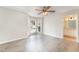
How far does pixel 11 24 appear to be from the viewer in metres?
5.84

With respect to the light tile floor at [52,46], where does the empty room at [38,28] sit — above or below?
above

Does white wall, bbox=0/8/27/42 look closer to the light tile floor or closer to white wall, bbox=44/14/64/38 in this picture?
the light tile floor

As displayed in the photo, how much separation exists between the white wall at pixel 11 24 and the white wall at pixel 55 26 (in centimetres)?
200

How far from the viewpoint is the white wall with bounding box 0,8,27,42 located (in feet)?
17.0

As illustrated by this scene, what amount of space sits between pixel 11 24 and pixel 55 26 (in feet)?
10.6

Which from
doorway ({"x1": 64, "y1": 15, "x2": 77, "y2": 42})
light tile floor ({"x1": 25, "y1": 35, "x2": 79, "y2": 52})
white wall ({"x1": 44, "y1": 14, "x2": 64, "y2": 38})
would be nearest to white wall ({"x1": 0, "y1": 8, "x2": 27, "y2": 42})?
light tile floor ({"x1": 25, "y1": 35, "x2": 79, "y2": 52})

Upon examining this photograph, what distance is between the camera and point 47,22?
8.62 m

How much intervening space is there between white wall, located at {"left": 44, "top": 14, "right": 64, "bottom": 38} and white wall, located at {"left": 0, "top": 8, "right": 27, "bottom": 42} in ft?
6.57

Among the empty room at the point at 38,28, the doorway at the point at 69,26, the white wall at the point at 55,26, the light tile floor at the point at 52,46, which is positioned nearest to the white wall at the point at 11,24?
the empty room at the point at 38,28

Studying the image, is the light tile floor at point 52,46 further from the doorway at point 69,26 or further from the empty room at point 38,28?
the doorway at point 69,26

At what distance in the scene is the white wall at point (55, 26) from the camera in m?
7.01

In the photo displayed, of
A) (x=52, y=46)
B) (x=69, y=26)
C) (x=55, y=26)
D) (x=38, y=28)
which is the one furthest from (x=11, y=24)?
(x=69, y=26)
